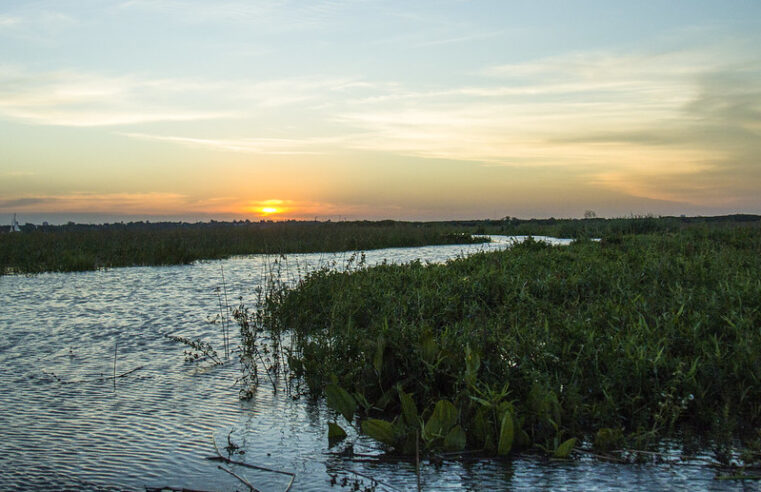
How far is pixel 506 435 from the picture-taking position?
3.92 meters

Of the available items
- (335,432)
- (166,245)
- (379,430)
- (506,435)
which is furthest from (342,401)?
(166,245)

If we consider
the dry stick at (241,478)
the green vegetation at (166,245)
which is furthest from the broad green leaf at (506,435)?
the green vegetation at (166,245)

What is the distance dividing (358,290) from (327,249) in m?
16.8

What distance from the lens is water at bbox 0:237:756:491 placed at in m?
3.68

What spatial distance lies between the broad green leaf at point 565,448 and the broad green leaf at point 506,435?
12.2 inches

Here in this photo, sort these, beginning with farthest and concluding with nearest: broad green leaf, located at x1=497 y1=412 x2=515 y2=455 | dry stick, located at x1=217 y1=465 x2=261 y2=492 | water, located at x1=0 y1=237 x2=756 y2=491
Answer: broad green leaf, located at x1=497 y1=412 x2=515 y2=455 → water, located at x1=0 y1=237 x2=756 y2=491 → dry stick, located at x1=217 y1=465 x2=261 y2=492

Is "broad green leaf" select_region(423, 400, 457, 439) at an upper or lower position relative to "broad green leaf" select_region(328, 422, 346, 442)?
upper

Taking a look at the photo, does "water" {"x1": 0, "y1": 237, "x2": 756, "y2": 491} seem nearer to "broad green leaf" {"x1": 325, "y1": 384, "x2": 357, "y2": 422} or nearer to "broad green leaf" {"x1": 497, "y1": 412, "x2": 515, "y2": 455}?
"broad green leaf" {"x1": 497, "y1": 412, "x2": 515, "y2": 455}

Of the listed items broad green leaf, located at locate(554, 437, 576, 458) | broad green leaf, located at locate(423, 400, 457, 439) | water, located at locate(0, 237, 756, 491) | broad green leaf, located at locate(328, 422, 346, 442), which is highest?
broad green leaf, located at locate(423, 400, 457, 439)

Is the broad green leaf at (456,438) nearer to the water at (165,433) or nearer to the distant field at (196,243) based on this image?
the water at (165,433)

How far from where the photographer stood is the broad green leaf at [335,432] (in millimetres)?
4328

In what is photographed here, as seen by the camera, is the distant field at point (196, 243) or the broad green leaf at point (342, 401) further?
the distant field at point (196, 243)

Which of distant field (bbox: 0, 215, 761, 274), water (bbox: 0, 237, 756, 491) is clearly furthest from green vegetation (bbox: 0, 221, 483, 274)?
water (bbox: 0, 237, 756, 491)

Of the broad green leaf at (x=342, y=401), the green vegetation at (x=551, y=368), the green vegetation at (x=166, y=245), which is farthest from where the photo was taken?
the green vegetation at (x=166, y=245)
